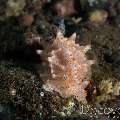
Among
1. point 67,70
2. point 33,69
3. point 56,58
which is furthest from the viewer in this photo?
point 33,69

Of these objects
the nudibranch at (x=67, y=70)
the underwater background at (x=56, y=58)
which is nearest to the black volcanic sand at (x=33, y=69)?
the underwater background at (x=56, y=58)

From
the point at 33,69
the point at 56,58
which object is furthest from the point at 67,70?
the point at 33,69

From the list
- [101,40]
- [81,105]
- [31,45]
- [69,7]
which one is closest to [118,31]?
[101,40]

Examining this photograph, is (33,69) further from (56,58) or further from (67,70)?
(67,70)

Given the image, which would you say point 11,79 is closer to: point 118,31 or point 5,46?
point 5,46

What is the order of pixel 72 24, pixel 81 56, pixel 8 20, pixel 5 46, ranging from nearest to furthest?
pixel 81 56
pixel 5 46
pixel 72 24
pixel 8 20

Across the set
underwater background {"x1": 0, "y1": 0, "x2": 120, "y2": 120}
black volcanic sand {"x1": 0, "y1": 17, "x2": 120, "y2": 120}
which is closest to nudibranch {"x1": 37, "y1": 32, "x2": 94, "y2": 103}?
underwater background {"x1": 0, "y1": 0, "x2": 120, "y2": 120}

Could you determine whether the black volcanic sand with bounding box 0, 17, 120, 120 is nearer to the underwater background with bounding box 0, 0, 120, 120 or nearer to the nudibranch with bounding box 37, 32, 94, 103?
the underwater background with bounding box 0, 0, 120, 120

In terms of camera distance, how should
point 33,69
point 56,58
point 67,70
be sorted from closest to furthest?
1. point 67,70
2. point 56,58
3. point 33,69
